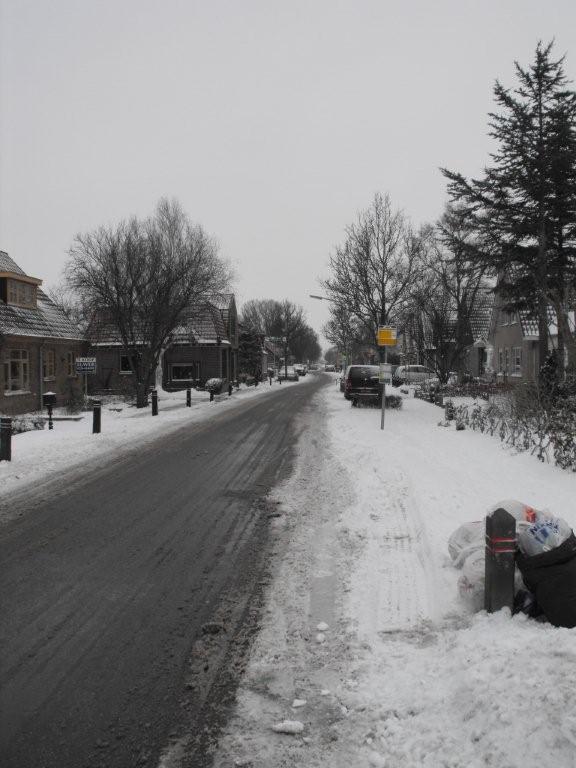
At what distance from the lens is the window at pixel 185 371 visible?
4116 centimetres

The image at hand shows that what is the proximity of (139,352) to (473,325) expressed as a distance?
110 ft

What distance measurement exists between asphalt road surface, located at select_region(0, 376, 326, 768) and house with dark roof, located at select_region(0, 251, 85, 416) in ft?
46.5

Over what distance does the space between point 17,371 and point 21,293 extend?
3673 mm

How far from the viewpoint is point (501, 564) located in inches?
148

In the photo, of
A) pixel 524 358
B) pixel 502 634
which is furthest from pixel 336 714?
pixel 524 358

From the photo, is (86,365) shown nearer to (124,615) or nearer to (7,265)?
(7,265)

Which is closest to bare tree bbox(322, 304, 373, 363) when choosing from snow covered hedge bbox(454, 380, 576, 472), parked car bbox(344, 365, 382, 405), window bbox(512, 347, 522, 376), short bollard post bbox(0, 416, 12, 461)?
window bbox(512, 347, 522, 376)

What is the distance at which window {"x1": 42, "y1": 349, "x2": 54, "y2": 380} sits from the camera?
23.7 meters

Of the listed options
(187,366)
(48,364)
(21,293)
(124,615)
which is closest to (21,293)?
(21,293)

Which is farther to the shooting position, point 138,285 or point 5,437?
point 138,285

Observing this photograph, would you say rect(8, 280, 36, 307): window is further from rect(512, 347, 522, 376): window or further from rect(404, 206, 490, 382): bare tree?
rect(512, 347, 522, 376): window

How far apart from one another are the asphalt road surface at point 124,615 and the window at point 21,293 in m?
16.3

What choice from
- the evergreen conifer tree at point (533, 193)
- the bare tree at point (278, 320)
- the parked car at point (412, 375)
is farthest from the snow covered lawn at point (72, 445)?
the bare tree at point (278, 320)

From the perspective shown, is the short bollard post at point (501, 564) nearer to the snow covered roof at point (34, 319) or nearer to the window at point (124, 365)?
the snow covered roof at point (34, 319)
